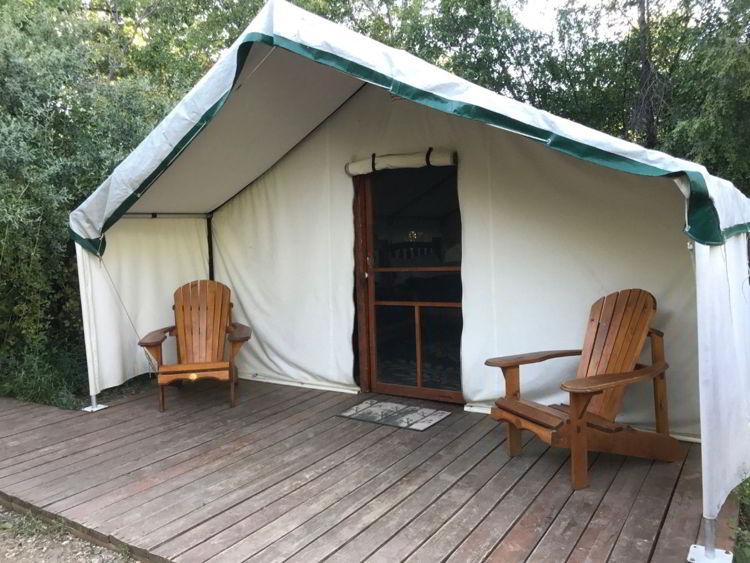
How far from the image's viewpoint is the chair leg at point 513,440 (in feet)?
9.53

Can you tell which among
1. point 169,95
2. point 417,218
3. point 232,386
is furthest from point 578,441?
point 169,95

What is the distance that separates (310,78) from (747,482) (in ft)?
10.7

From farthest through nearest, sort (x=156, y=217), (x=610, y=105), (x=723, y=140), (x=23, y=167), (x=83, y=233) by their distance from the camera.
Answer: (x=610, y=105), (x=723, y=140), (x=156, y=217), (x=23, y=167), (x=83, y=233)

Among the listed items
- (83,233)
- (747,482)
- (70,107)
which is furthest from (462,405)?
(70,107)

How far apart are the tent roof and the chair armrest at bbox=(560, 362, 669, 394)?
767 mm

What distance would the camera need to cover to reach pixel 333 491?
102 inches

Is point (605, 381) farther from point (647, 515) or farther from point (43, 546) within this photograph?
point (43, 546)

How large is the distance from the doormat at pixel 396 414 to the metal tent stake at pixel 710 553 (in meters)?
1.69

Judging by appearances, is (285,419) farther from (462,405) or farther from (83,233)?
(83,233)

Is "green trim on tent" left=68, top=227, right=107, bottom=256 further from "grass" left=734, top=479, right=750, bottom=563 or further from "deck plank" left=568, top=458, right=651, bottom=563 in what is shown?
"grass" left=734, top=479, right=750, bottom=563

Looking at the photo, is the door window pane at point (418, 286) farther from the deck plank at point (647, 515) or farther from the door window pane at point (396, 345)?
the deck plank at point (647, 515)

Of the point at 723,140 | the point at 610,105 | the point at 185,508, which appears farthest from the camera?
the point at 610,105

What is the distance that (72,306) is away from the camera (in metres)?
4.69

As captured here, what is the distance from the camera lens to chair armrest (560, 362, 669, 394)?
2.40m
